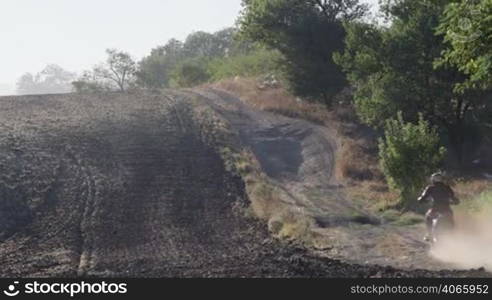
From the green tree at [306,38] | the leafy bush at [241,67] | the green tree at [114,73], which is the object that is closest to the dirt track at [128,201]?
the green tree at [306,38]

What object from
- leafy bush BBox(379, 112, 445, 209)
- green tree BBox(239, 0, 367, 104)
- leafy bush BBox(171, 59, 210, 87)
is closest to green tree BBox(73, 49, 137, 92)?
A: leafy bush BBox(171, 59, 210, 87)

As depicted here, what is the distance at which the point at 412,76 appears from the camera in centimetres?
3177

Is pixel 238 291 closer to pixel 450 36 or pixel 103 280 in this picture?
pixel 103 280

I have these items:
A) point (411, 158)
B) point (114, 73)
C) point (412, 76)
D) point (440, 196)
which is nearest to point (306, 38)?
point (412, 76)

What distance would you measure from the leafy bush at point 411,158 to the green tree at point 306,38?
18528mm

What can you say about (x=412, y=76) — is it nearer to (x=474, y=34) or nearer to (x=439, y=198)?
(x=439, y=198)

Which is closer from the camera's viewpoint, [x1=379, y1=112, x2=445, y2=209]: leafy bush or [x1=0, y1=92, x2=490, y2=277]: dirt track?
[x1=0, y1=92, x2=490, y2=277]: dirt track

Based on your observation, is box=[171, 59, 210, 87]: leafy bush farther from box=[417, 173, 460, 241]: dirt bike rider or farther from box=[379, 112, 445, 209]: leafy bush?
box=[417, 173, 460, 241]: dirt bike rider

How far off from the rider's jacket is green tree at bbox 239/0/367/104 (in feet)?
82.8

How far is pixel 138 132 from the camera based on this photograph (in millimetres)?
36156

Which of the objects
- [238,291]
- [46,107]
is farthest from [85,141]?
[238,291]

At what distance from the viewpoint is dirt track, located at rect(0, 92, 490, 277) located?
16969 millimetres

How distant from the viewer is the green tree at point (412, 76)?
31.6m

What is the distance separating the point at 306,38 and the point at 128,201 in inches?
811
